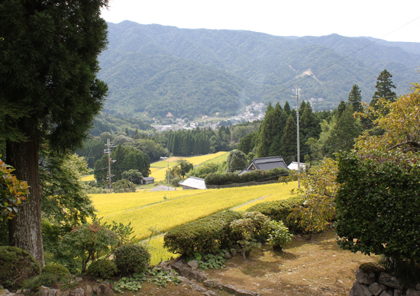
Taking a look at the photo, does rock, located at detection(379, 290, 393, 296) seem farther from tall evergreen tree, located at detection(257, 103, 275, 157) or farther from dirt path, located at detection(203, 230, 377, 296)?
tall evergreen tree, located at detection(257, 103, 275, 157)

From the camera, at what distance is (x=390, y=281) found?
17.9 ft

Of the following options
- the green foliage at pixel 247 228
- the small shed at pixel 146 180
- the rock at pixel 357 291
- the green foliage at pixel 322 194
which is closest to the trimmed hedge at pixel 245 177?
the green foliage at pixel 247 228

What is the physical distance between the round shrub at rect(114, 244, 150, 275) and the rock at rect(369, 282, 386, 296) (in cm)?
475

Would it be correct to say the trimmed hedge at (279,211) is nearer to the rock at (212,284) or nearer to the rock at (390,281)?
the rock at (212,284)

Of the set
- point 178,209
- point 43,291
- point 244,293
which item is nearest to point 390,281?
point 244,293

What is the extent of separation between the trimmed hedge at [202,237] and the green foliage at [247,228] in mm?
275

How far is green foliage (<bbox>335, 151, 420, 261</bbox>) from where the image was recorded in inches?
195

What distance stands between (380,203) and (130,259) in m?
5.17

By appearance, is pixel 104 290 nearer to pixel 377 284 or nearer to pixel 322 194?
pixel 377 284

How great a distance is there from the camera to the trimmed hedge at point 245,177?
31250mm

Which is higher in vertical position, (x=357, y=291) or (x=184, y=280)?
(x=357, y=291)

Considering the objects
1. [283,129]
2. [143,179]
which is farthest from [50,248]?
[143,179]

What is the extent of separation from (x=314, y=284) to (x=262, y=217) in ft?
9.83

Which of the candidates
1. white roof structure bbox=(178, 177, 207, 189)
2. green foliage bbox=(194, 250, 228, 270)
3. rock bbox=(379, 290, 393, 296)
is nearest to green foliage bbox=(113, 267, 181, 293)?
green foliage bbox=(194, 250, 228, 270)
